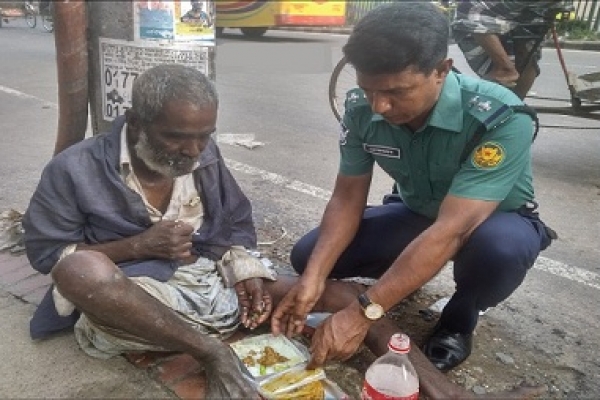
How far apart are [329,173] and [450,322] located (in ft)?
7.45

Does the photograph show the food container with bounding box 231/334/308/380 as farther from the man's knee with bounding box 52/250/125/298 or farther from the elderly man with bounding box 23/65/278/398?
the man's knee with bounding box 52/250/125/298

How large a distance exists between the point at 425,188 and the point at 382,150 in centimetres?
22

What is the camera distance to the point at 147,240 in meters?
2.08

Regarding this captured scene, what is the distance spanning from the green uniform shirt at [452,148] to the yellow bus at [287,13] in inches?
235

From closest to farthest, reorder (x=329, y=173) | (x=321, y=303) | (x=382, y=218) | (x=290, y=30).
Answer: (x=321, y=303), (x=382, y=218), (x=329, y=173), (x=290, y=30)

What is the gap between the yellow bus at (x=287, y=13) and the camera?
8.42 meters

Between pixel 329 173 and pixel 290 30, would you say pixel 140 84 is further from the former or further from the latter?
pixel 290 30

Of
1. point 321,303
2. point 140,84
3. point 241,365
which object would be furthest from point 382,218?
point 140,84

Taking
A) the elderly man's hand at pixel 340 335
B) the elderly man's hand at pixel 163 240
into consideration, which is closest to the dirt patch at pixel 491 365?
the elderly man's hand at pixel 340 335

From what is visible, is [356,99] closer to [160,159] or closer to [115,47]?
[160,159]

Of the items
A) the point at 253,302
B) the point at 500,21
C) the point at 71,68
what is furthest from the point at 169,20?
the point at 500,21

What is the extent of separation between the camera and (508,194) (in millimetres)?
2207

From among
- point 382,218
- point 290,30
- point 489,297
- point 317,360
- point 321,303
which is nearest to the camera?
point 317,360

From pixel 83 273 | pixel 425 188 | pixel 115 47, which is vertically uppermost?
pixel 115 47
